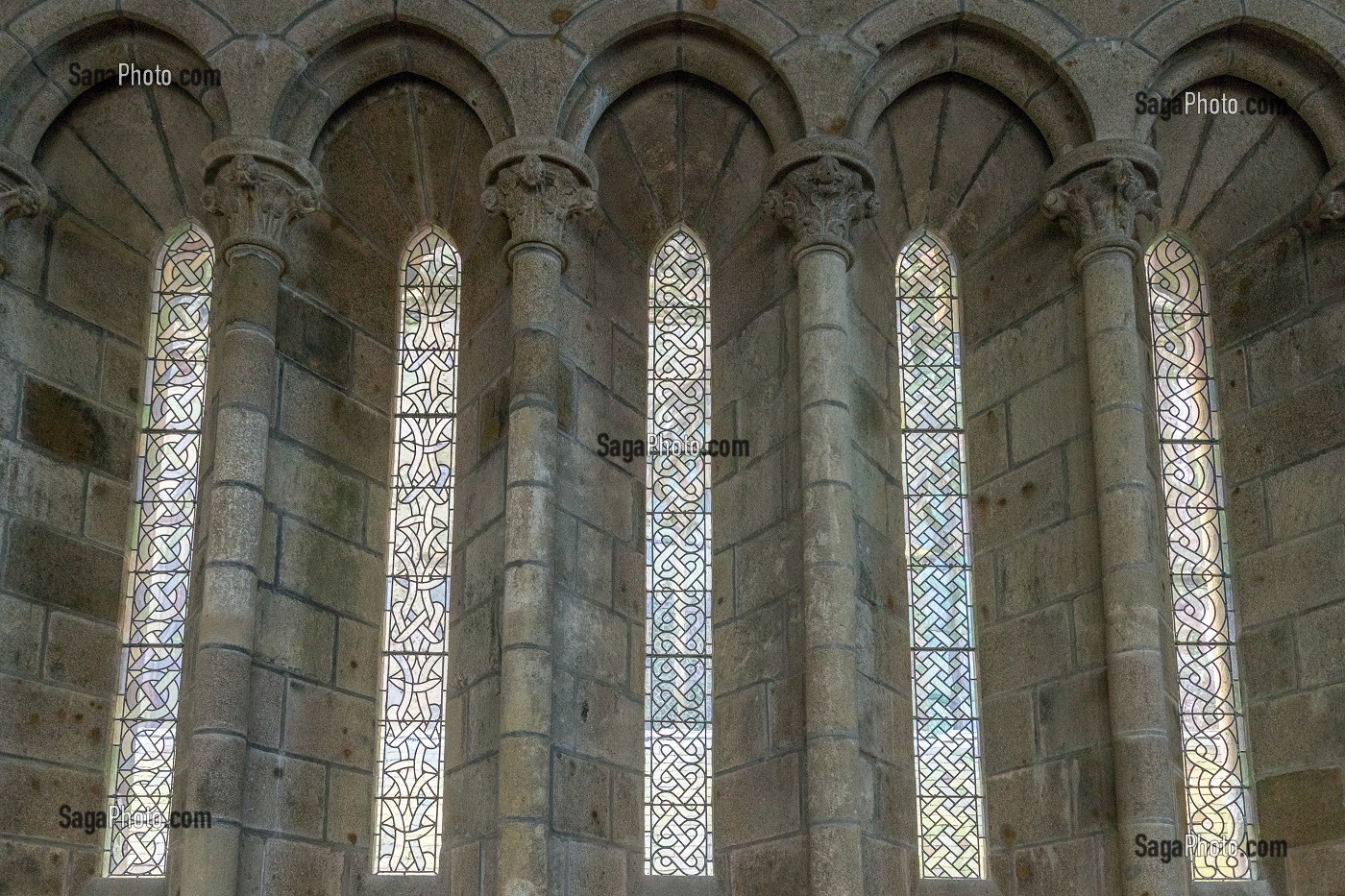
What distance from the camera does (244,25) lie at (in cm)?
1056

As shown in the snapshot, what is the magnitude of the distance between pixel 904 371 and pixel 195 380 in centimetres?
430

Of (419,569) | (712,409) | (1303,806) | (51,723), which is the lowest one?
(1303,806)

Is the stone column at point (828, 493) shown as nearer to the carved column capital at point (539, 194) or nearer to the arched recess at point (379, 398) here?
the carved column capital at point (539, 194)

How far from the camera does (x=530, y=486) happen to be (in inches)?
380

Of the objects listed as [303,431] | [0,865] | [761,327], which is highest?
[761,327]

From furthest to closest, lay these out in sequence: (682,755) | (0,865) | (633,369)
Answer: (633,369), (682,755), (0,865)

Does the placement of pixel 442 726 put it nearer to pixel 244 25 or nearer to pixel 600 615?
pixel 600 615

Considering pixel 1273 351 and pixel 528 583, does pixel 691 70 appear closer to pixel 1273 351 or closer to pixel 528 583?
pixel 528 583

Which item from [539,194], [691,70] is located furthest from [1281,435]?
[539,194]

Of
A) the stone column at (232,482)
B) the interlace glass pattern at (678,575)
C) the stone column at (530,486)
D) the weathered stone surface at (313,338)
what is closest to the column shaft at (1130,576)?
the interlace glass pattern at (678,575)

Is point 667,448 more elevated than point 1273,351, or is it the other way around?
point 1273,351

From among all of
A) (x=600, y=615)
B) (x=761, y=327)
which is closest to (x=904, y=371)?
(x=761, y=327)

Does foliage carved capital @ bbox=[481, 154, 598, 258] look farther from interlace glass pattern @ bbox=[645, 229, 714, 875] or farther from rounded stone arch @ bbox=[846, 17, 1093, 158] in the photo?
rounded stone arch @ bbox=[846, 17, 1093, 158]

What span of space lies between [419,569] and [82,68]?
3593mm
